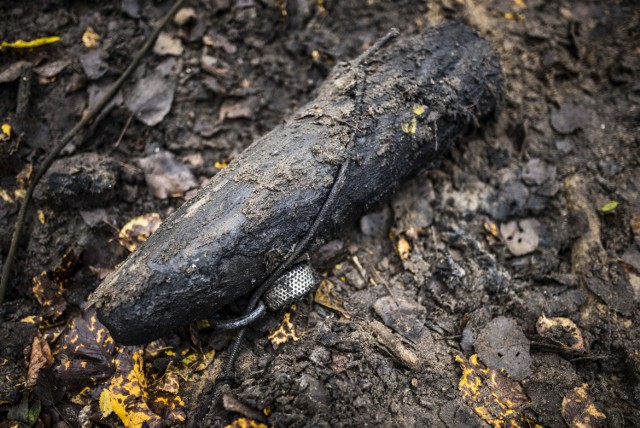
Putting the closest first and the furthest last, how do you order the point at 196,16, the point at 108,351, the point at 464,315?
1. the point at 108,351
2. the point at 464,315
3. the point at 196,16

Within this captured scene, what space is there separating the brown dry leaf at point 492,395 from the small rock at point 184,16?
276 cm

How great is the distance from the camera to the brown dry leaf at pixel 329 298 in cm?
225

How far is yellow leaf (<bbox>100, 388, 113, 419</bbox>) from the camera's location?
1.93 metres

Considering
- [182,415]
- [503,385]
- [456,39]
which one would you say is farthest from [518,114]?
[182,415]

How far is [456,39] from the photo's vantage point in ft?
8.20

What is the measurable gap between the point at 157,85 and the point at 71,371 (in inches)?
70.6

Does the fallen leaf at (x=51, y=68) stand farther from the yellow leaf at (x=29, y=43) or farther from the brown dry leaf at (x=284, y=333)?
the brown dry leaf at (x=284, y=333)

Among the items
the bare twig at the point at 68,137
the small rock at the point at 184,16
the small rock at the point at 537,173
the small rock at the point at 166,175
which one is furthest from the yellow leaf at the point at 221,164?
the small rock at the point at 537,173

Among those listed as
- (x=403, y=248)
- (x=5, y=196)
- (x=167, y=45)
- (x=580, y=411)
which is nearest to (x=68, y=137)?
(x=5, y=196)

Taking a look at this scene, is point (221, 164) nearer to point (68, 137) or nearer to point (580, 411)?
point (68, 137)

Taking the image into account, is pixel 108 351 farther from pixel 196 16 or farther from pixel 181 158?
pixel 196 16

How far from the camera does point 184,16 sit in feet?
9.36

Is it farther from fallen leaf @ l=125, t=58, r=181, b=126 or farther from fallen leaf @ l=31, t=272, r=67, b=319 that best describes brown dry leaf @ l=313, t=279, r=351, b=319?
fallen leaf @ l=125, t=58, r=181, b=126

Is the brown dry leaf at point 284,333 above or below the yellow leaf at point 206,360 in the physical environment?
below
